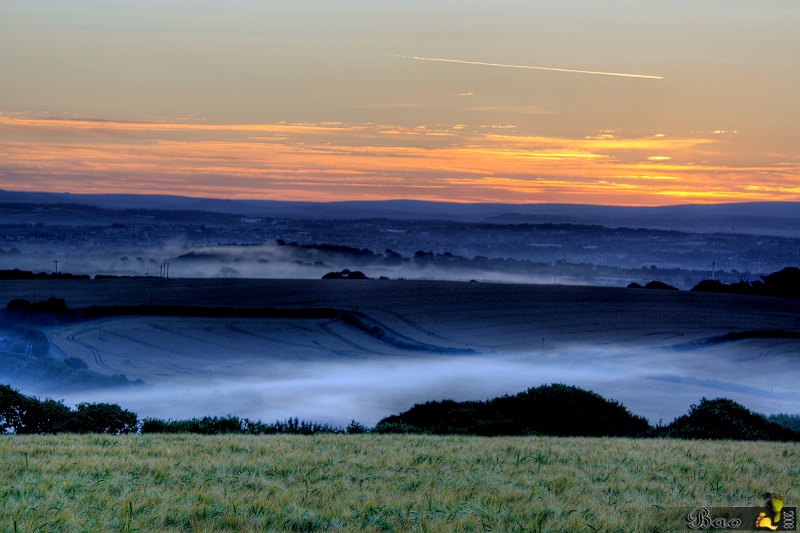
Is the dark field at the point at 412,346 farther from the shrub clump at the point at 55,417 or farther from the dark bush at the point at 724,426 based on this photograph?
the shrub clump at the point at 55,417

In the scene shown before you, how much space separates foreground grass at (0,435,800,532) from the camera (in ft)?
39.3

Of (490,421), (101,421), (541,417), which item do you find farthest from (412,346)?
(101,421)

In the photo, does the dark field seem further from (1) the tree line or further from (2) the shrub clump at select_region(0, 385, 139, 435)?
(2) the shrub clump at select_region(0, 385, 139, 435)

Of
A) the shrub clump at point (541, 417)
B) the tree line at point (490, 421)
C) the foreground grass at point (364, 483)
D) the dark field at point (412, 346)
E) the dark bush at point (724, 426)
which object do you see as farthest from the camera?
the dark field at point (412, 346)

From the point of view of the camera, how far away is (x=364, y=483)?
48.5 ft

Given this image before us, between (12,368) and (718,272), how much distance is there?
80407 mm

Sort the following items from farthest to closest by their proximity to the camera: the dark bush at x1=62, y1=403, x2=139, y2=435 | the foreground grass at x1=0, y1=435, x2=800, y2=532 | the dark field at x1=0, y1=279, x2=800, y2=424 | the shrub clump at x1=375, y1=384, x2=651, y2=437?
the dark field at x1=0, y1=279, x2=800, y2=424 < the shrub clump at x1=375, y1=384, x2=651, y2=437 < the dark bush at x1=62, y1=403, x2=139, y2=435 < the foreground grass at x1=0, y1=435, x2=800, y2=532

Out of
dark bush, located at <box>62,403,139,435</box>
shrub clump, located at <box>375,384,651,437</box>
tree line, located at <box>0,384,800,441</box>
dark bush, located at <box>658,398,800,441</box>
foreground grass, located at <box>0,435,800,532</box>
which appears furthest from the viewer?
shrub clump, located at <box>375,384,651,437</box>

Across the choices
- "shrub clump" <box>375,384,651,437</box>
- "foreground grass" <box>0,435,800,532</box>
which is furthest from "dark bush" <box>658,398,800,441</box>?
"foreground grass" <box>0,435,800,532</box>

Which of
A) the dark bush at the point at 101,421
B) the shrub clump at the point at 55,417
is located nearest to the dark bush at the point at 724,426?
the dark bush at the point at 101,421

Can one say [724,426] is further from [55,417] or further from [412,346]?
[412,346]

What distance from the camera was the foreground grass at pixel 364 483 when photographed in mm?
11969
